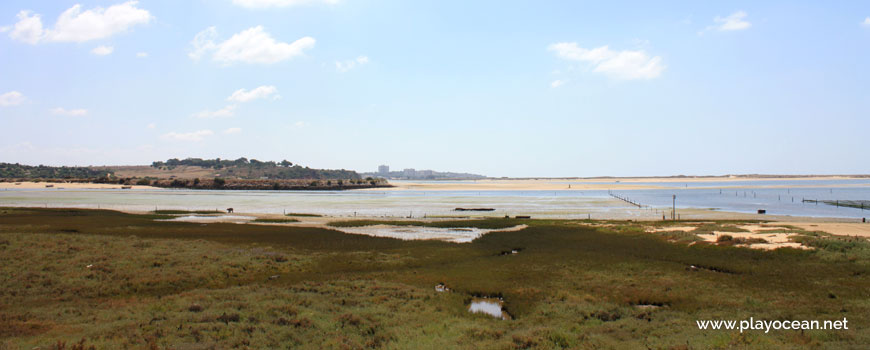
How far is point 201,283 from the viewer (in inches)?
850

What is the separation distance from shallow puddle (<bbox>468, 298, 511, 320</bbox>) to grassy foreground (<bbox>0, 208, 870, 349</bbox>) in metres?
0.40

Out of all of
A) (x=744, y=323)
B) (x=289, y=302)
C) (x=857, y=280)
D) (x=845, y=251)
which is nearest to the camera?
(x=744, y=323)

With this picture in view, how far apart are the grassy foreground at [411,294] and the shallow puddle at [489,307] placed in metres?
0.40

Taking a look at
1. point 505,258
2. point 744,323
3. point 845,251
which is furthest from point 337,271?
point 845,251

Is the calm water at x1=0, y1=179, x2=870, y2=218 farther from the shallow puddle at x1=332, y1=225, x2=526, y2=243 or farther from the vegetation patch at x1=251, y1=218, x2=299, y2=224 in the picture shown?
the shallow puddle at x1=332, y1=225, x2=526, y2=243

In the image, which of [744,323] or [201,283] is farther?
[201,283]

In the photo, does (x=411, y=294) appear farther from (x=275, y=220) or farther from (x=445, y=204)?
(x=445, y=204)

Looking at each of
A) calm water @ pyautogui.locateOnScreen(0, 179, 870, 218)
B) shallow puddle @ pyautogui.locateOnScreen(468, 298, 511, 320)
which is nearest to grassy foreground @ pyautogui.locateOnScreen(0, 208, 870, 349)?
shallow puddle @ pyautogui.locateOnScreen(468, 298, 511, 320)

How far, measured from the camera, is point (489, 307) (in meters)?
18.6

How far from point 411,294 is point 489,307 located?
3314 mm

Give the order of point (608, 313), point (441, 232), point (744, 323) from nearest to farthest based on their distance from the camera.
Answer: point (744, 323), point (608, 313), point (441, 232)

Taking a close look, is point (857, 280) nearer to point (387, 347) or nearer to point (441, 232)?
point (387, 347)

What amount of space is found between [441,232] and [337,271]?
20.8m

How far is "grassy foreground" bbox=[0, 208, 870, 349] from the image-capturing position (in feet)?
46.6
